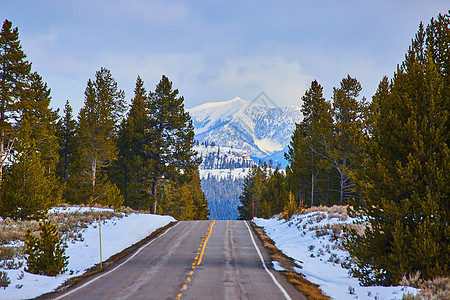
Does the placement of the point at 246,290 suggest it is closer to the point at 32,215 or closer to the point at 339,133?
the point at 32,215

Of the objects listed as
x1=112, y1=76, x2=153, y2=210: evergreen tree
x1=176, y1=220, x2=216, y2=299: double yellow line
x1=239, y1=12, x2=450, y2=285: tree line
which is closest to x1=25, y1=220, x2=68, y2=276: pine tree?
x1=176, y1=220, x2=216, y2=299: double yellow line

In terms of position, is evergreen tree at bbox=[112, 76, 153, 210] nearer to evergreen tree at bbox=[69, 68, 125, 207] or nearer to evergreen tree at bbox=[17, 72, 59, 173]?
evergreen tree at bbox=[69, 68, 125, 207]

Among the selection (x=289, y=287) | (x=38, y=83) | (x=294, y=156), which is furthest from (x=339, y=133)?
(x=38, y=83)

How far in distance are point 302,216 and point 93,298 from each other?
1871 cm

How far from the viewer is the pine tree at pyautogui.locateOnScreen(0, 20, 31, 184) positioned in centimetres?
2573

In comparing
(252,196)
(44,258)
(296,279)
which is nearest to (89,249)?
(44,258)

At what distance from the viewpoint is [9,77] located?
86.2 feet

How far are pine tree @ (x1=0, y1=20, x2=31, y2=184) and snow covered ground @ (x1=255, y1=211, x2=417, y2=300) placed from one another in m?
23.0

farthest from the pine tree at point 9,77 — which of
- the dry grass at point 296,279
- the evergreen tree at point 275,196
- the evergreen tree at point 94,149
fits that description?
the evergreen tree at point 275,196

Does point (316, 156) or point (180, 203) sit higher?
point (316, 156)

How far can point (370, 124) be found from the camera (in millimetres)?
28938

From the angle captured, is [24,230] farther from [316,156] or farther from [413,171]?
[316,156]

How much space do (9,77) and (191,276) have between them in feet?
82.4

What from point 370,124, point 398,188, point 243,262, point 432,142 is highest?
point 370,124
